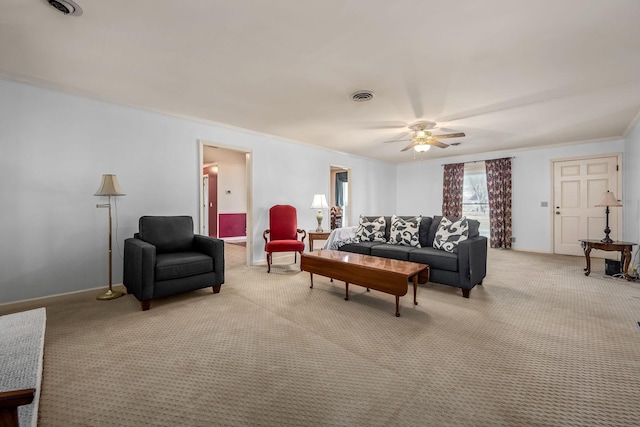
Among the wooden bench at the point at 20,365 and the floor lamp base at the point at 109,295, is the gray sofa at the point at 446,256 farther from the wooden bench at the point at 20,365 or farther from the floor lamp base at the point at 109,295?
the wooden bench at the point at 20,365

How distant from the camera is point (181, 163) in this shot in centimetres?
387

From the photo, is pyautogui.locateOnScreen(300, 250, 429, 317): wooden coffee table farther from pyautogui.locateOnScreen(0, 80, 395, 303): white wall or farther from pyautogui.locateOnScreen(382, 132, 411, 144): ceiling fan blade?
pyautogui.locateOnScreen(382, 132, 411, 144): ceiling fan blade

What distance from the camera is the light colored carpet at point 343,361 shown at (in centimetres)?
140

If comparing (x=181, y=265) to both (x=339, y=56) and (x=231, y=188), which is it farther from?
(x=231, y=188)

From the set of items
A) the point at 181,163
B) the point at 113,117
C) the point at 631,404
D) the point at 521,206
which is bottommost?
the point at 631,404

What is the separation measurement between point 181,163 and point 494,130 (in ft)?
16.0

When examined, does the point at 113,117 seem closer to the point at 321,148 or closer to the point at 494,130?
the point at 321,148

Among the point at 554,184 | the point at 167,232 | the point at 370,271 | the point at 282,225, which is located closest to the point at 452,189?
the point at 554,184

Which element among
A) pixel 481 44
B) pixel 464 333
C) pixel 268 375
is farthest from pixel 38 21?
pixel 464 333

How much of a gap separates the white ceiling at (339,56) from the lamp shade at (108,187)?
94cm

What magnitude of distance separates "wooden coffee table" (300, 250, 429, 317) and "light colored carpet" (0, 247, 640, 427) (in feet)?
0.81

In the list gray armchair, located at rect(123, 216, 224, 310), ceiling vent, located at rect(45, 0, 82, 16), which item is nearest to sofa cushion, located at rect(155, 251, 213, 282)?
gray armchair, located at rect(123, 216, 224, 310)

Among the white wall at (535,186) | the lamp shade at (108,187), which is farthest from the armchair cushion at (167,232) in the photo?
the white wall at (535,186)

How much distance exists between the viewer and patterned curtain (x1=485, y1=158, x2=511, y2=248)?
6.17 m
